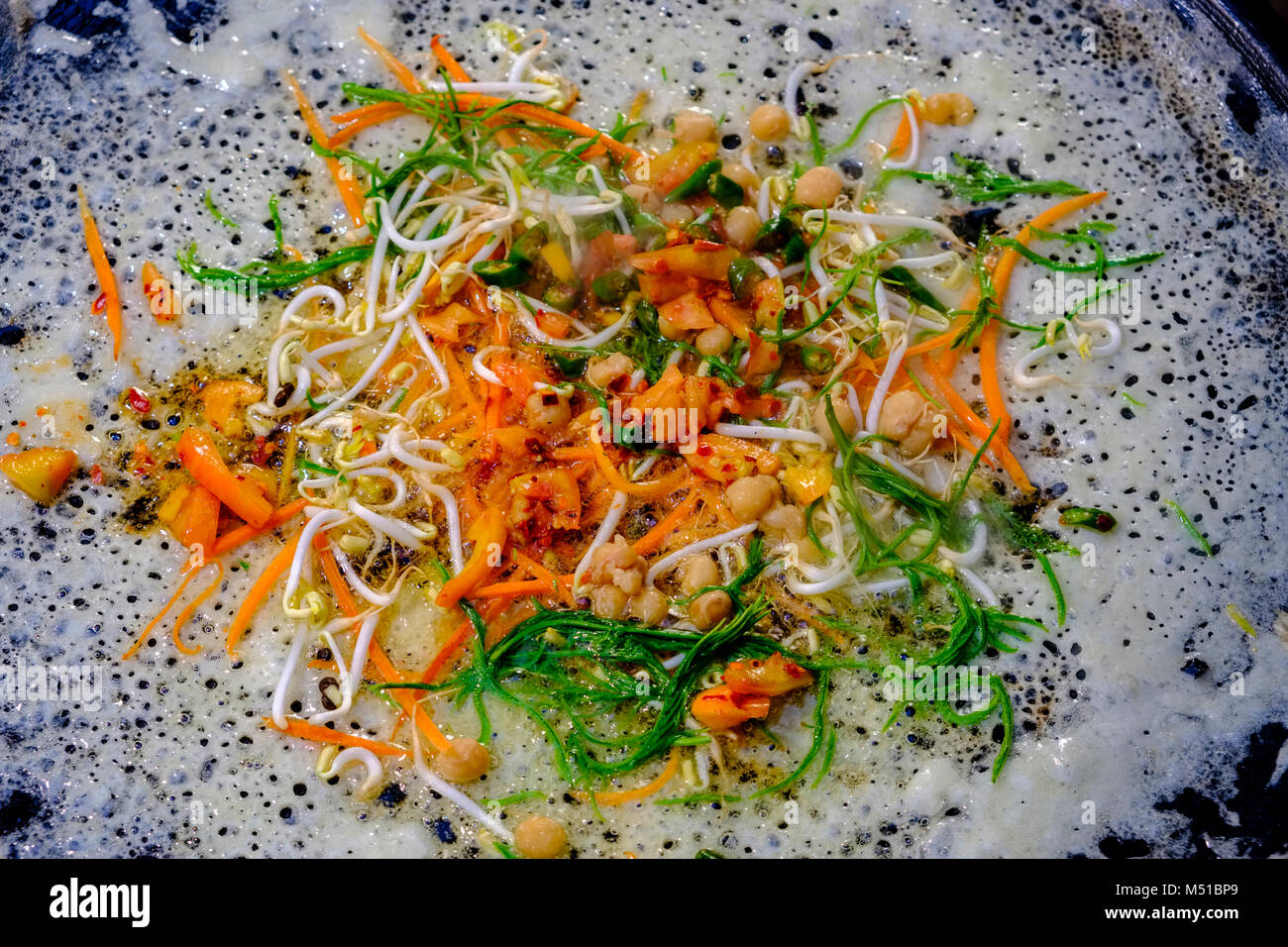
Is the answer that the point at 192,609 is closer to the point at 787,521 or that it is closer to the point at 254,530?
the point at 254,530

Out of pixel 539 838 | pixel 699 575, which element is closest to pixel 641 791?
pixel 539 838

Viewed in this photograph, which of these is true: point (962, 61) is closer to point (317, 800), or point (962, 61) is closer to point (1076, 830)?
point (1076, 830)

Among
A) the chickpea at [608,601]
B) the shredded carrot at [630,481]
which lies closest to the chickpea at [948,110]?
the shredded carrot at [630,481]

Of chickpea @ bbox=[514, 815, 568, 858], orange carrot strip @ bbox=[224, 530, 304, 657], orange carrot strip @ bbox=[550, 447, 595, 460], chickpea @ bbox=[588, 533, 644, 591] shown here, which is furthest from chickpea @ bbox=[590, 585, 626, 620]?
orange carrot strip @ bbox=[224, 530, 304, 657]

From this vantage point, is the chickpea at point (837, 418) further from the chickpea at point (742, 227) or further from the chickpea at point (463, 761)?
the chickpea at point (463, 761)

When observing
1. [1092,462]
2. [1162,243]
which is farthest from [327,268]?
[1162,243]

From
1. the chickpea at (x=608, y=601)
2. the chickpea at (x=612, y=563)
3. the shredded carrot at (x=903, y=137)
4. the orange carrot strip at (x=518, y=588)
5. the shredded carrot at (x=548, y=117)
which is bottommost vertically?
the orange carrot strip at (x=518, y=588)
